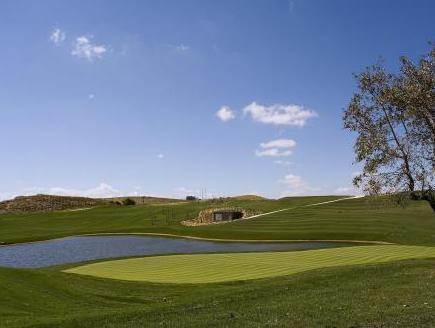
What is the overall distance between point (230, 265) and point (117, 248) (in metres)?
24.3

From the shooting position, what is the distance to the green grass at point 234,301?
14.6m

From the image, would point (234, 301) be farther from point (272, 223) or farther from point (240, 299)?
point (272, 223)

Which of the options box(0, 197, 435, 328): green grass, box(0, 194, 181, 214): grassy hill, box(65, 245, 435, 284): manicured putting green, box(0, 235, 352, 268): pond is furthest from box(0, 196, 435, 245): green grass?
box(0, 194, 181, 214): grassy hill

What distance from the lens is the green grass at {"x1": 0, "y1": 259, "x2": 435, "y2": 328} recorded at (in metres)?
14.6

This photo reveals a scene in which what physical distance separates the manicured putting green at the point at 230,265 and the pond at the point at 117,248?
30.6ft

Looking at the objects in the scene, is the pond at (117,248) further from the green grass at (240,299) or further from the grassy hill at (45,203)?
the grassy hill at (45,203)

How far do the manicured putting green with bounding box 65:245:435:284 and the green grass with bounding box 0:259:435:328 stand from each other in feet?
10.4

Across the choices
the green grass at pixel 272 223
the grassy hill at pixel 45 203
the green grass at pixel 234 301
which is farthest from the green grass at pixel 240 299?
the grassy hill at pixel 45 203

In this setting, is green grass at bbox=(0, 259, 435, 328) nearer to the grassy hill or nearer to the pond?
the pond

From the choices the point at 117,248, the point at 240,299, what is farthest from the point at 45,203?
the point at 240,299

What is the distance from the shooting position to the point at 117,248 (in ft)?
178

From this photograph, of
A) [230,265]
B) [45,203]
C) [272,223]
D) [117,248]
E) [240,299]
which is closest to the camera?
[240,299]

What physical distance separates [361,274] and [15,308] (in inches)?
576

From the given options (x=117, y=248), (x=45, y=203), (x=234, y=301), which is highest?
(x=45, y=203)
